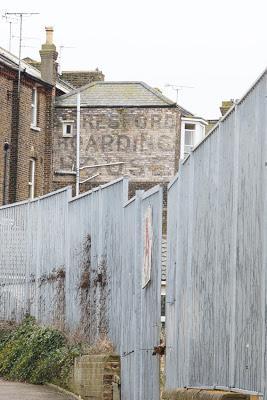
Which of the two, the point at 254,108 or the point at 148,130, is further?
the point at 148,130

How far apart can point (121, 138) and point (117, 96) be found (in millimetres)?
2245

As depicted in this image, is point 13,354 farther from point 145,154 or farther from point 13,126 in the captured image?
point 145,154

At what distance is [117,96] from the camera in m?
63.4

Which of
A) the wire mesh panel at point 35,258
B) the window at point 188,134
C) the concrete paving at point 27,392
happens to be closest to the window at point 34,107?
the window at point 188,134

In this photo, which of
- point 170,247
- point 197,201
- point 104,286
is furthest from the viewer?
point 104,286

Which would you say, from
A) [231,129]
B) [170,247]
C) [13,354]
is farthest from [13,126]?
[231,129]

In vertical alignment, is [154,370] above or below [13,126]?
below

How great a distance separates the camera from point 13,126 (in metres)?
55.4

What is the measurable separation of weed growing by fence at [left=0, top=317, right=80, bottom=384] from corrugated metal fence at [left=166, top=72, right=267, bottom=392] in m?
8.60

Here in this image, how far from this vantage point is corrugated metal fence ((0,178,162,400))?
48.3ft

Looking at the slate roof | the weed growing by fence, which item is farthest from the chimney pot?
the weed growing by fence

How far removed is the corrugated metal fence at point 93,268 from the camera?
14.7 m

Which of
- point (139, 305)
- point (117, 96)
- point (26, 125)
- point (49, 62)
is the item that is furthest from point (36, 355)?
point (117, 96)

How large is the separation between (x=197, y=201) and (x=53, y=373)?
11.4 metres
